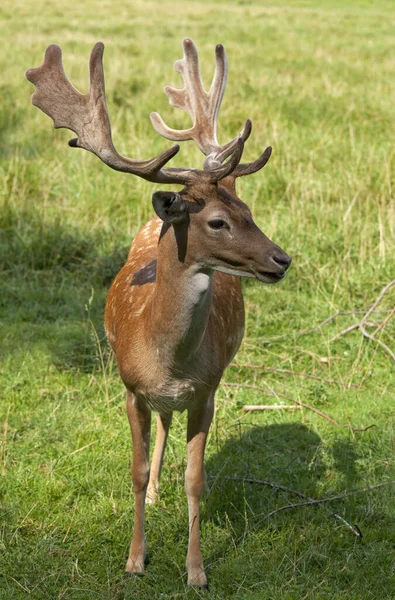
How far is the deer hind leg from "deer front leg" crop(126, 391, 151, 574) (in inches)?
19.3

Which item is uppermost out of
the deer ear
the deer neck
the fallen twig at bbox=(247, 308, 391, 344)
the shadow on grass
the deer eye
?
the deer ear

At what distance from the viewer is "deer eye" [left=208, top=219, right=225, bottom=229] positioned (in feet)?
10.8

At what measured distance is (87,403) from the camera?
523cm

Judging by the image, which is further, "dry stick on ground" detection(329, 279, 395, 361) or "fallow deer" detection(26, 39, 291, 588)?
"dry stick on ground" detection(329, 279, 395, 361)

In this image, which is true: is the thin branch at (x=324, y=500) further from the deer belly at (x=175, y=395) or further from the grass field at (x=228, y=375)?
the deer belly at (x=175, y=395)

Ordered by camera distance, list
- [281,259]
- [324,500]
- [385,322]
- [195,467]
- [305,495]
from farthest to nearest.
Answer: [385,322]
[305,495]
[324,500]
[195,467]
[281,259]

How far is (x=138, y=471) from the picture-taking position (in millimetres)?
3975

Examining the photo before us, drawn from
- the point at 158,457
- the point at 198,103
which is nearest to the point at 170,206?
the point at 198,103

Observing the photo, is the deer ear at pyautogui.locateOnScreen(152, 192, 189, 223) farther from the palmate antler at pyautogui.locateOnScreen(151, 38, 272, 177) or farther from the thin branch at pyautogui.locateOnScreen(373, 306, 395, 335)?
the thin branch at pyautogui.locateOnScreen(373, 306, 395, 335)

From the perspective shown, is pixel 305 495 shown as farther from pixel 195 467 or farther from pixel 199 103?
pixel 199 103

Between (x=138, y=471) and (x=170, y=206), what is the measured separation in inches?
55.4

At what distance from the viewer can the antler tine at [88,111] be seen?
10.8ft

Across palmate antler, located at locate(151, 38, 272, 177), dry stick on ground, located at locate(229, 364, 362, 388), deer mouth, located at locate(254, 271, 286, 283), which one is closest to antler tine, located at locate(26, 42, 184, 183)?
deer mouth, located at locate(254, 271, 286, 283)

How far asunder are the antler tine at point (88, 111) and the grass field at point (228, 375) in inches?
72.2
